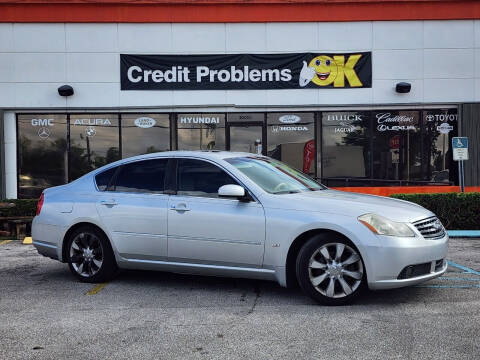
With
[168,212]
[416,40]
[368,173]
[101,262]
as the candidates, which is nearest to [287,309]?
[168,212]

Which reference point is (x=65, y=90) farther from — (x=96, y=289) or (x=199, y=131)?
(x=96, y=289)

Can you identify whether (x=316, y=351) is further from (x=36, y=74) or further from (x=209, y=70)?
(x=36, y=74)

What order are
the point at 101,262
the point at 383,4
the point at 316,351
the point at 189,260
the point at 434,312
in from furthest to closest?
the point at 383,4
the point at 101,262
the point at 189,260
the point at 434,312
the point at 316,351

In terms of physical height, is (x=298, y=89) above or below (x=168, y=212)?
above

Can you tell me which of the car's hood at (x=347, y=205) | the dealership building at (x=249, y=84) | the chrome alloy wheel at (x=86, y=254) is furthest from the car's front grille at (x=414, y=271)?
the dealership building at (x=249, y=84)

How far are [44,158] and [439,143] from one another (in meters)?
11.7

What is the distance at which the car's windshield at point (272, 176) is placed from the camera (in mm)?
6236

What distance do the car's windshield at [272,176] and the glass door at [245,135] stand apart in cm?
1008

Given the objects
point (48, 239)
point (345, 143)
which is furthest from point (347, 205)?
point (345, 143)

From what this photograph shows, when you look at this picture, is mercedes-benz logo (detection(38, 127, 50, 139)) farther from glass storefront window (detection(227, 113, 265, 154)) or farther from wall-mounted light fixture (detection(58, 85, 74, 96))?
glass storefront window (detection(227, 113, 265, 154))

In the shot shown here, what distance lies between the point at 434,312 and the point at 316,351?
1564 mm

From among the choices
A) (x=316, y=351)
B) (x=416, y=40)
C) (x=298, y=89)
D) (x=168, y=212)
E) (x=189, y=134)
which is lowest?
(x=316, y=351)

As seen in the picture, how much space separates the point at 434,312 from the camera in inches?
205

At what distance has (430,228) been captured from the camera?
18.7ft
